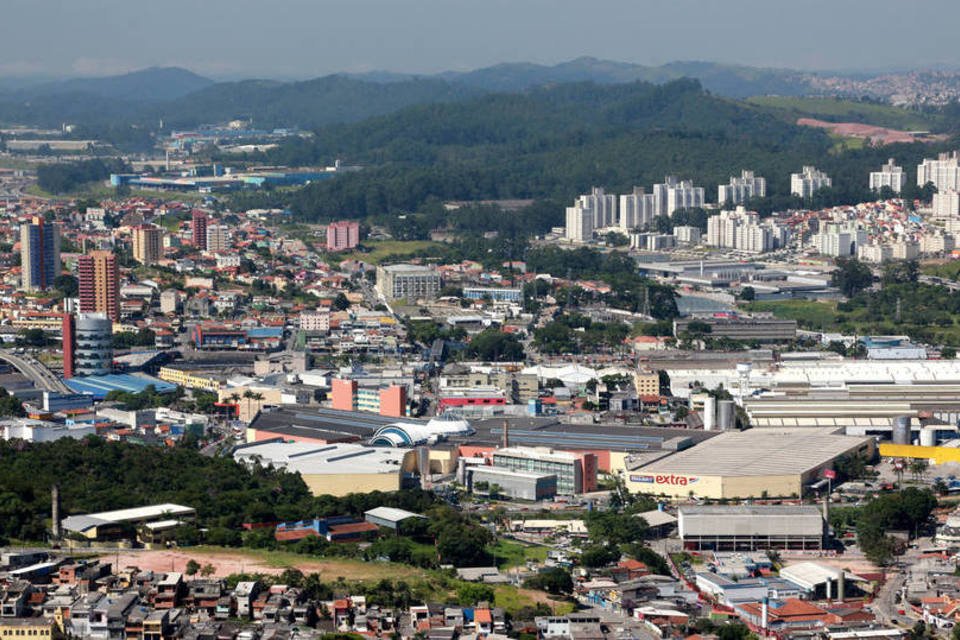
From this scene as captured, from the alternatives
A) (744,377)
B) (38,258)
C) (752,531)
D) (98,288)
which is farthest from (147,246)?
(752,531)

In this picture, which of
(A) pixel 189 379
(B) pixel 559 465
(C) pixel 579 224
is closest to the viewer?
(B) pixel 559 465

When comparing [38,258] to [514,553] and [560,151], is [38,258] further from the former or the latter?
[560,151]

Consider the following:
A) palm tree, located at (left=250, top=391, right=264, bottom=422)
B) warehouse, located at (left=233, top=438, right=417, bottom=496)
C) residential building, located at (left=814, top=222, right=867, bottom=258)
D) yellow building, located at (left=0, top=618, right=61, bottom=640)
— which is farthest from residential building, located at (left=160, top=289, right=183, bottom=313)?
yellow building, located at (left=0, top=618, right=61, bottom=640)

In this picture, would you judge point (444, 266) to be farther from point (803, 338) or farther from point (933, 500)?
point (933, 500)

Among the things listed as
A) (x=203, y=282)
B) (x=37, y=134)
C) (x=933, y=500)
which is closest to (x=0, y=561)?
(x=933, y=500)

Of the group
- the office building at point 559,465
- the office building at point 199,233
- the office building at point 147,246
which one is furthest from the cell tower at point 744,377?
the office building at point 199,233

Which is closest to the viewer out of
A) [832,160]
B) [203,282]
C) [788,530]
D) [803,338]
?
[788,530]

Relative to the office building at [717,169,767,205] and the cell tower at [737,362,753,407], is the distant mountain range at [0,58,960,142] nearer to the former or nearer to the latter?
the office building at [717,169,767,205]
